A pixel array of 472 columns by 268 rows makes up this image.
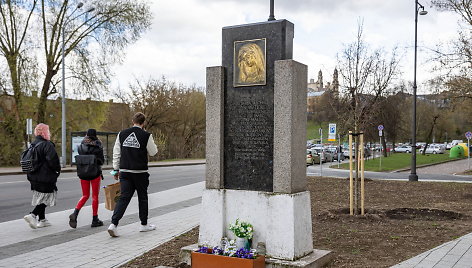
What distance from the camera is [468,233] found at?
767cm

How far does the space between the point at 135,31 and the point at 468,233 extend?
29.4 metres

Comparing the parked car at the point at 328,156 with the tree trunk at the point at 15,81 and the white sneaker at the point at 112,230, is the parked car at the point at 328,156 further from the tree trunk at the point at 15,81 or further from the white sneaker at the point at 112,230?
the white sneaker at the point at 112,230

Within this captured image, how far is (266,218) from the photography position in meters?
5.48

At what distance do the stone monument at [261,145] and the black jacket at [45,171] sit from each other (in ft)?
12.7

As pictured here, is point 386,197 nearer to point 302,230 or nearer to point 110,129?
point 302,230

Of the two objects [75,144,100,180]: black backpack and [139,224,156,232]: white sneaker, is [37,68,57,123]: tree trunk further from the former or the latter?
[139,224,156,232]: white sneaker

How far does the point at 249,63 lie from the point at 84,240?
3.99 m

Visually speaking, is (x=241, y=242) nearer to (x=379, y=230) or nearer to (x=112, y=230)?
(x=112, y=230)

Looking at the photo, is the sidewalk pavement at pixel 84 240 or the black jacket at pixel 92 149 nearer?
the sidewalk pavement at pixel 84 240

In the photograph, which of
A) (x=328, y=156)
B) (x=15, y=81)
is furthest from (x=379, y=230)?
(x=328, y=156)

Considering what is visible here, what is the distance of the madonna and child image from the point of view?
569cm

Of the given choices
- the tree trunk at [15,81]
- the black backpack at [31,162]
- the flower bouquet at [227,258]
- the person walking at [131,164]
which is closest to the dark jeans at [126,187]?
the person walking at [131,164]

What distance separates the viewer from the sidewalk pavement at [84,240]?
6125mm

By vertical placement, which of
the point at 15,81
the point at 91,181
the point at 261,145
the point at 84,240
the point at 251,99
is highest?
the point at 15,81
